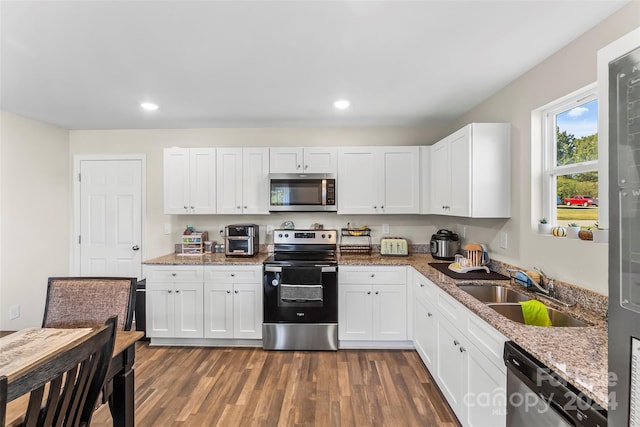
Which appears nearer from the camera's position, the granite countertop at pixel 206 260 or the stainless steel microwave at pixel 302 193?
the granite countertop at pixel 206 260

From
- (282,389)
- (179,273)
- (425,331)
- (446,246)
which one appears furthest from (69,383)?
(446,246)

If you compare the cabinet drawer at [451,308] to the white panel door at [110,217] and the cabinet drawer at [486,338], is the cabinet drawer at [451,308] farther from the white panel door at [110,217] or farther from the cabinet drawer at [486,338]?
the white panel door at [110,217]

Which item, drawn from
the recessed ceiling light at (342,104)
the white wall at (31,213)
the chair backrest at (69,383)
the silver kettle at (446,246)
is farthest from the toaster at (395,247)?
the white wall at (31,213)

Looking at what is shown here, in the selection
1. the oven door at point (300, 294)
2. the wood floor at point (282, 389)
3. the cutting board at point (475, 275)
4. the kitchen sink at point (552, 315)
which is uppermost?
the cutting board at point (475, 275)

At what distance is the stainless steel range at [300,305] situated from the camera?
2.87 m

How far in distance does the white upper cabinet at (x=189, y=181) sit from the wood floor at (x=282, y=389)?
59.8 inches

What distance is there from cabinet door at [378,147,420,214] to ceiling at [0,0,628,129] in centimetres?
50

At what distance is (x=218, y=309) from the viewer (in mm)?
3008

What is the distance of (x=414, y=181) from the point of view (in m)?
3.32

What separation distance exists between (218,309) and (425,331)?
201cm

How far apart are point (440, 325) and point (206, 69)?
253 centimetres

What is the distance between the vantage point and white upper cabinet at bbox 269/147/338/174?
3.31 meters

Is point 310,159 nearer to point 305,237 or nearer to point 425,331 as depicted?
point 305,237

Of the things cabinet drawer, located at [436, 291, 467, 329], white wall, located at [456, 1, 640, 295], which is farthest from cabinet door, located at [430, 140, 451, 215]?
cabinet drawer, located at [436, 291, 467, 329]
